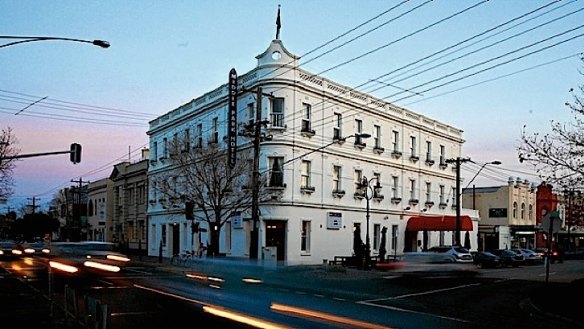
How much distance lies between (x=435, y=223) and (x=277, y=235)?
1463 centimetres

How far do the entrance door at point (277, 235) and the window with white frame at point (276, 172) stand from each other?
2392 millimetres

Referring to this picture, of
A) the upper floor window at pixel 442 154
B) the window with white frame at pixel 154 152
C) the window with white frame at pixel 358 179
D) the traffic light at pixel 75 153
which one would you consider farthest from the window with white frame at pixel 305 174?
the window with white frame at pixel 154 152

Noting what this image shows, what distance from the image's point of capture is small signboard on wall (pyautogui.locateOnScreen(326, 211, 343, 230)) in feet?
143

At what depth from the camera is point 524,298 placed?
23734 millimetres

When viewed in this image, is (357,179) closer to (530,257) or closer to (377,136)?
(377,136)

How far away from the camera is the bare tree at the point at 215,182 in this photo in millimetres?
40031

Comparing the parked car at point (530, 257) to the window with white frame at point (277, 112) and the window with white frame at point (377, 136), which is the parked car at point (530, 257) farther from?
the window with white frame at point (277, 112)

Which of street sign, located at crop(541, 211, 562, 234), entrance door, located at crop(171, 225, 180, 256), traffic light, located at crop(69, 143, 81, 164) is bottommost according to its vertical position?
entrance door, located at crop(171, 225, 180, 256)

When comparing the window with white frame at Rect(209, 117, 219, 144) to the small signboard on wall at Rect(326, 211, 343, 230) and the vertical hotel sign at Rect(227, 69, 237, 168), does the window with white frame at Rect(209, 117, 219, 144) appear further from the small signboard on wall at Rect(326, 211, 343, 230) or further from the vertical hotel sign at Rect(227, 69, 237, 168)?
the small signboard on wall at Rect(326, 211, 343, 230)

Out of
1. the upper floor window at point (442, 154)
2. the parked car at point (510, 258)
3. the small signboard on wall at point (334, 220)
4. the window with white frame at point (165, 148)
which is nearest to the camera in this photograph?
the small signboard on wall at point (334, 220)

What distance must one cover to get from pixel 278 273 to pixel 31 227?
305 ft

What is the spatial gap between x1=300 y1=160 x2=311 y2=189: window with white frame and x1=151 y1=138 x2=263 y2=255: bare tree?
3.34m

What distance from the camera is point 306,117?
42406 mm

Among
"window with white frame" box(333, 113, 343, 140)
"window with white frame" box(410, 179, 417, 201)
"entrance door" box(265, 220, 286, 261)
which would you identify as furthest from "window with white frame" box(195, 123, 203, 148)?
"window with white frame" box(410, 179, 417, 201)
